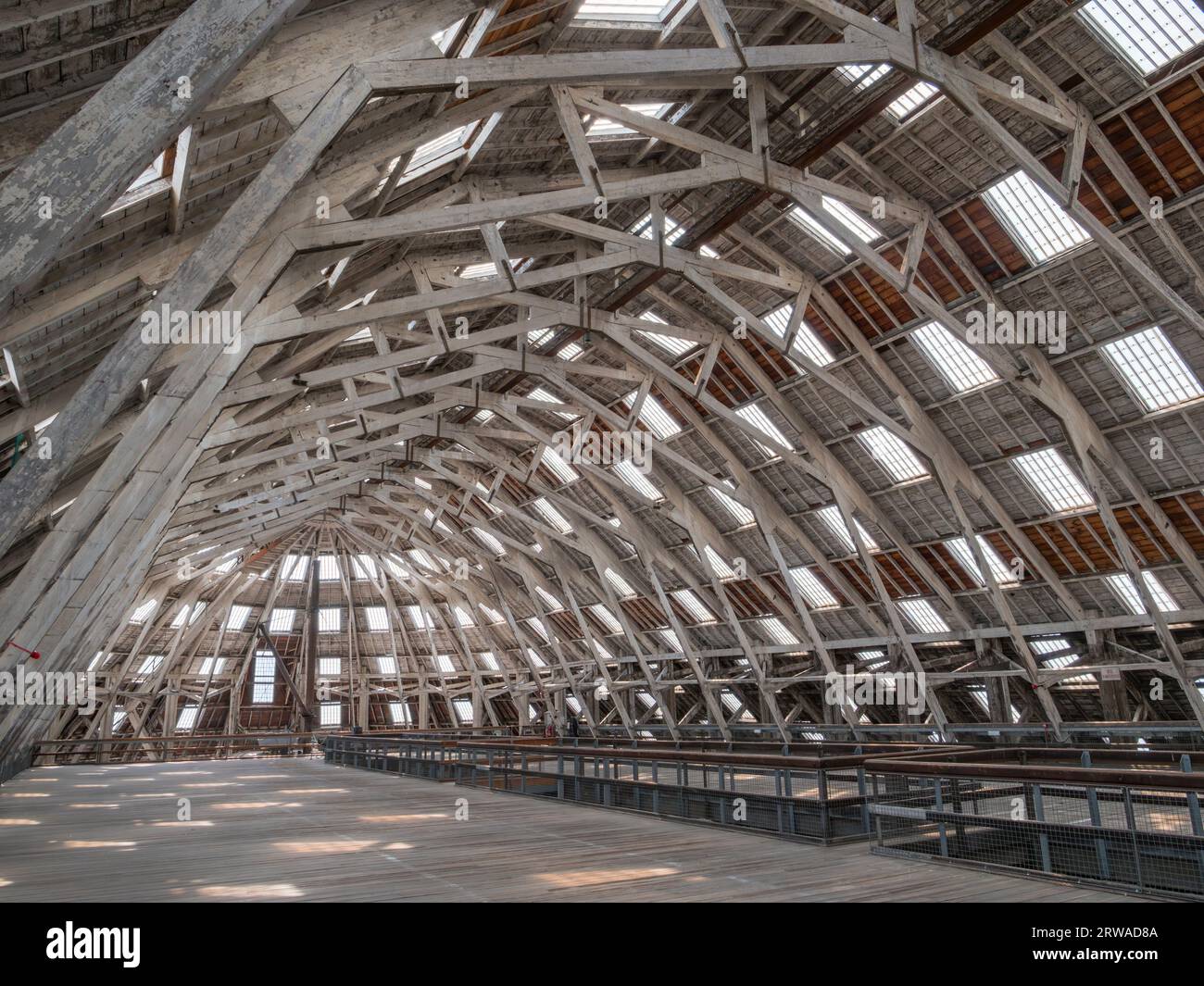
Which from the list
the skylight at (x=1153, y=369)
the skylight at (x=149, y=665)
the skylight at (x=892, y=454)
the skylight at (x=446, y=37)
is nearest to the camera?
the skylight at (x=446, y=37)

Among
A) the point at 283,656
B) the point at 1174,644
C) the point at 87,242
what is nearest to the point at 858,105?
the point at 87,242

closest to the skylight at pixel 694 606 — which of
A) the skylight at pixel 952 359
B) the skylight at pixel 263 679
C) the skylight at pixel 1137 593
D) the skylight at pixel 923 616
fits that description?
the skylight at pixel 923 616

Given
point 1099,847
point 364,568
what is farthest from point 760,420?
point 364,568

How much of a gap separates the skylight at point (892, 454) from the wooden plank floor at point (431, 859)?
9.96 m

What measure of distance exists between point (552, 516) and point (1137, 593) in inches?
694

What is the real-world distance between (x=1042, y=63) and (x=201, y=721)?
43.2 metres

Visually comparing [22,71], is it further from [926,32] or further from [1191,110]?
[1191,110]

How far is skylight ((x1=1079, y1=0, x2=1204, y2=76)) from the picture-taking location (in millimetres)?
10477

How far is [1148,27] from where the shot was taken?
10.7 metres

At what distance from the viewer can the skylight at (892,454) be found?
17.7m

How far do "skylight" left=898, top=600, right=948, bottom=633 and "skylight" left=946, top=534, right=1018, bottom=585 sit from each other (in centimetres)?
179

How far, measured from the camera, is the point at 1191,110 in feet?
36.6

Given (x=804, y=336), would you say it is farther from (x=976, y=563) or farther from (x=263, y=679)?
(x=263, y=679)

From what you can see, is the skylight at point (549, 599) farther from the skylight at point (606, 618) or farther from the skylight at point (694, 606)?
the skylight at point (694, 606)
